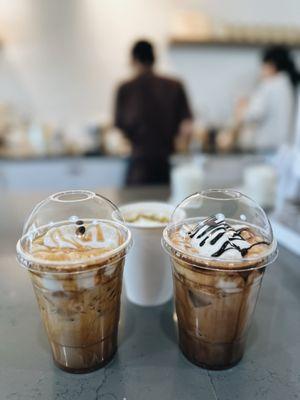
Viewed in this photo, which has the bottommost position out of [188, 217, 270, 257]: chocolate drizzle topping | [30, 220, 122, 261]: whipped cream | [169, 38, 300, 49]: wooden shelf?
[30, 220, 122, 261]: whipped cream

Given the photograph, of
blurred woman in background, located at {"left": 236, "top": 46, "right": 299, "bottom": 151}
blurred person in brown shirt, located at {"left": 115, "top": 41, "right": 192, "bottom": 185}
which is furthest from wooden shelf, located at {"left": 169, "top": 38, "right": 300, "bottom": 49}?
blurred person in brown shirt, located at {"left": 115, "top": 41, "right": 192, "bottom": 185}

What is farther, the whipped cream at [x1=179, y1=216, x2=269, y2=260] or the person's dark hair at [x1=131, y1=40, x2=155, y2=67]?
→ the person's dark hair at [x1=131, y1=40, x2=155, y2=67]

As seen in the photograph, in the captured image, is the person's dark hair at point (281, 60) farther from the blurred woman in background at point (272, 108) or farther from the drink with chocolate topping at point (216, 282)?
the drink with chocolate topping at point (216, 282)

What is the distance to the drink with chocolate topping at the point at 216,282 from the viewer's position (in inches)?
23.9

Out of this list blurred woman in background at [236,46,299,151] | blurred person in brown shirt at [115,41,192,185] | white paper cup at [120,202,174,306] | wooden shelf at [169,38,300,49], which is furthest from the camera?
wooden shelf at [169,38,300,49]

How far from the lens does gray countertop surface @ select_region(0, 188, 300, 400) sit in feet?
2.00

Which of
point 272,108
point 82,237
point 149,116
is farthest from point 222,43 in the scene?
point 82,237

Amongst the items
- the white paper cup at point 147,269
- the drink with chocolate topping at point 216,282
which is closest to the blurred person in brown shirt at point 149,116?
the white paper cup at point 147,269

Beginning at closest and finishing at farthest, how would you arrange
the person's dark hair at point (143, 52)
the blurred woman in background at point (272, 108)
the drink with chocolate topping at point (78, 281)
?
the drink with chocolate topping at point (78, 281)
the person's dark hair at point (143, 52)
the blurred woman in background at point (272, 108)

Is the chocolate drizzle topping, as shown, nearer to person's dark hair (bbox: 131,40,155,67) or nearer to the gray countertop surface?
the gray countertop surface

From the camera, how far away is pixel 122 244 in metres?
0.66

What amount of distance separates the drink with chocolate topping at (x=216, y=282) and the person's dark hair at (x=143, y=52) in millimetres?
2011

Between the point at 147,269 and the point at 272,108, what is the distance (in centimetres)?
273

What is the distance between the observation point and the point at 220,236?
0.64 meters
